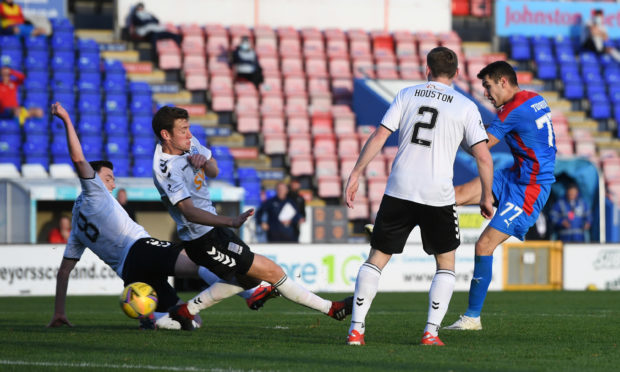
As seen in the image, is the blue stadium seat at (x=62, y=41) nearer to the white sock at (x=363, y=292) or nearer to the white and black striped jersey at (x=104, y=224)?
the white and black striped jersey at (x=104, y=224)

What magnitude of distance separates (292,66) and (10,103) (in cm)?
725

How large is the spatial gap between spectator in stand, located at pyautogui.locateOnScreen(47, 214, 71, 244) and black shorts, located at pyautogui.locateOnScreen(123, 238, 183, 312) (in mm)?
8477

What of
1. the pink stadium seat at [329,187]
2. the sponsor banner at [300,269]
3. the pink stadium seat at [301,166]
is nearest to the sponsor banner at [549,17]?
the pink stadium seat at [301,166]

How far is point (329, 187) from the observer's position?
22.1 meters

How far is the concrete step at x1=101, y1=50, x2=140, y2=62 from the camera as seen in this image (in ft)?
80.3

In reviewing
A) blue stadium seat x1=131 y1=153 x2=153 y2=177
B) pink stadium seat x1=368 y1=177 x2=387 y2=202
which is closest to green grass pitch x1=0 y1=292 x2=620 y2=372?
blue stadium seat x1=131 y1=153 x2=153 y2=177

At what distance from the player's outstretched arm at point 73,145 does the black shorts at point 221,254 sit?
4.22ft

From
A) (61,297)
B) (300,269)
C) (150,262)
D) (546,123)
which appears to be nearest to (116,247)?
(150,262)

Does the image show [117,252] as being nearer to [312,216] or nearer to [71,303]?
[71,303]

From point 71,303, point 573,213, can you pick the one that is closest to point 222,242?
point 71,303

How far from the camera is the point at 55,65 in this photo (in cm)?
2289

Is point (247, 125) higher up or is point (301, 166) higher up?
point (247, 125)

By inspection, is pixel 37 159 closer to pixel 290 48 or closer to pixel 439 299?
pixel 290 48

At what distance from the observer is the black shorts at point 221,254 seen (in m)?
8.05
